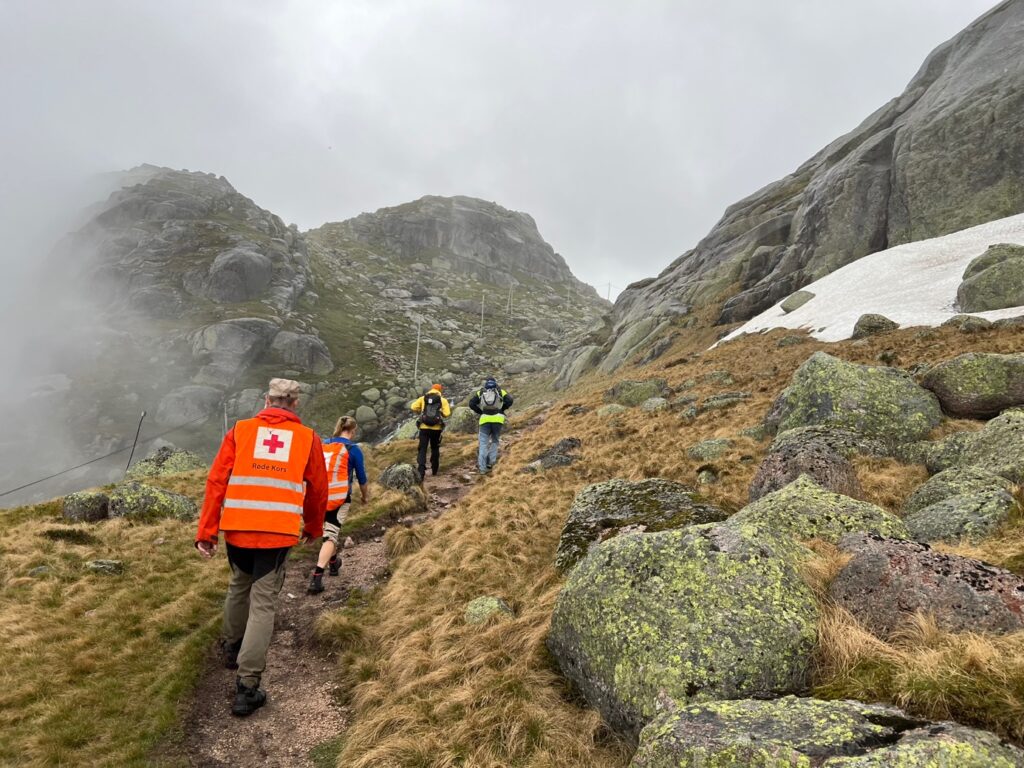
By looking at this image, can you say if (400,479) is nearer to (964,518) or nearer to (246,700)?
(246,700)

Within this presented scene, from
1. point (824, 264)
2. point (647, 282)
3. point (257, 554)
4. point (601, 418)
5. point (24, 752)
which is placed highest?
point (647, 282)

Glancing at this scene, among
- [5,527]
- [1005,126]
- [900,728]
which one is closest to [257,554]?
[900,728]

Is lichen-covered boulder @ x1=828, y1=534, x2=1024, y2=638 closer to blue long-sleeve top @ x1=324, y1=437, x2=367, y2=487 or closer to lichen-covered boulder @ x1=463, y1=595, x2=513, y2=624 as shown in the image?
lichen-covered boulder @ x1=463, y1=595, x2=513, y2=624

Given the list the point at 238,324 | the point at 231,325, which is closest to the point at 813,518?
the point at 231,325

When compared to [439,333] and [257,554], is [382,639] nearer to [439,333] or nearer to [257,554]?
[257,554]


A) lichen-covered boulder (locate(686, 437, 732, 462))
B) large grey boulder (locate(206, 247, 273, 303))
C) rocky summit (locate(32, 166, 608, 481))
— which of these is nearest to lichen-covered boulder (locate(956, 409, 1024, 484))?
lichen-covered boulder (locate(686, 437, 732, 462))

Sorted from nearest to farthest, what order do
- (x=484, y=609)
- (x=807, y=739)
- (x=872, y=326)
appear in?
(x=807, y=739)
(x=484, y=609)
(x=872, y=326)

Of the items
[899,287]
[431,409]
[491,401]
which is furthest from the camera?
[899,287]

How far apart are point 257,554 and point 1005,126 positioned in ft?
191

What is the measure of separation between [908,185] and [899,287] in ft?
63.1

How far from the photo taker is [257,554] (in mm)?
6844

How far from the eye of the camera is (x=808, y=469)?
8812mm

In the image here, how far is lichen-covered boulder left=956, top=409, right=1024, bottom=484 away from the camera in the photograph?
25.4ft

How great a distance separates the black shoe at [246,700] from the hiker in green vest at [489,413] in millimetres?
12029
